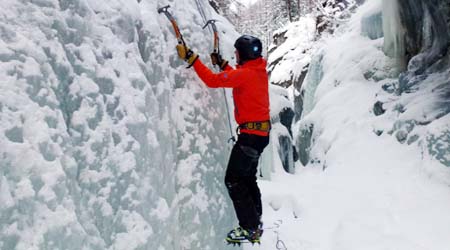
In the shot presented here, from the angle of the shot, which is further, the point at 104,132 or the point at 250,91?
the point at 250,91

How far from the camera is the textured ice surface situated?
86.3 inches

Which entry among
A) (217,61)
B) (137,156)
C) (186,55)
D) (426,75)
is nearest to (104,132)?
(137,156)

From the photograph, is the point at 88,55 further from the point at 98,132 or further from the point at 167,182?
the point at 167,182

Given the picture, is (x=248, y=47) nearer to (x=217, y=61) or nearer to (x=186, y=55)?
(x=217, y=61)

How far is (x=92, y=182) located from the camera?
8.77 ft

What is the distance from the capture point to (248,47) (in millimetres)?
3889

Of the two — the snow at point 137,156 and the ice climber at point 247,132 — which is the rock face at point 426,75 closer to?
the snow at point 137,156

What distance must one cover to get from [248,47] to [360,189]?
4.83 meters

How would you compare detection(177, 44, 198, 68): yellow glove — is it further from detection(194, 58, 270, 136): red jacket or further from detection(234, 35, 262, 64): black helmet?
detection(234, 35, 262, 64): black helmet

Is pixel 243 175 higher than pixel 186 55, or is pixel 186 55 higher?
pixel 186 55

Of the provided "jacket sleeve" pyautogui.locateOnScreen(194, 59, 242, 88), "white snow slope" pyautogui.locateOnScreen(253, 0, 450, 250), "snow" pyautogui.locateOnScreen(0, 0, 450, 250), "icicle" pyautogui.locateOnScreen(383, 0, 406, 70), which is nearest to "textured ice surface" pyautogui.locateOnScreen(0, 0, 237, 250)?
"snow" pyautogui.locateOnScreen(0, 0, 450, 250)

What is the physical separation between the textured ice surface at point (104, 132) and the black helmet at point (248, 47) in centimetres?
47

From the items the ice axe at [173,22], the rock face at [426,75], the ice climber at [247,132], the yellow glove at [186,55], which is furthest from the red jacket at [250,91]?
the rock face at [426,75]

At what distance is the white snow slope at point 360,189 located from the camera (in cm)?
560
